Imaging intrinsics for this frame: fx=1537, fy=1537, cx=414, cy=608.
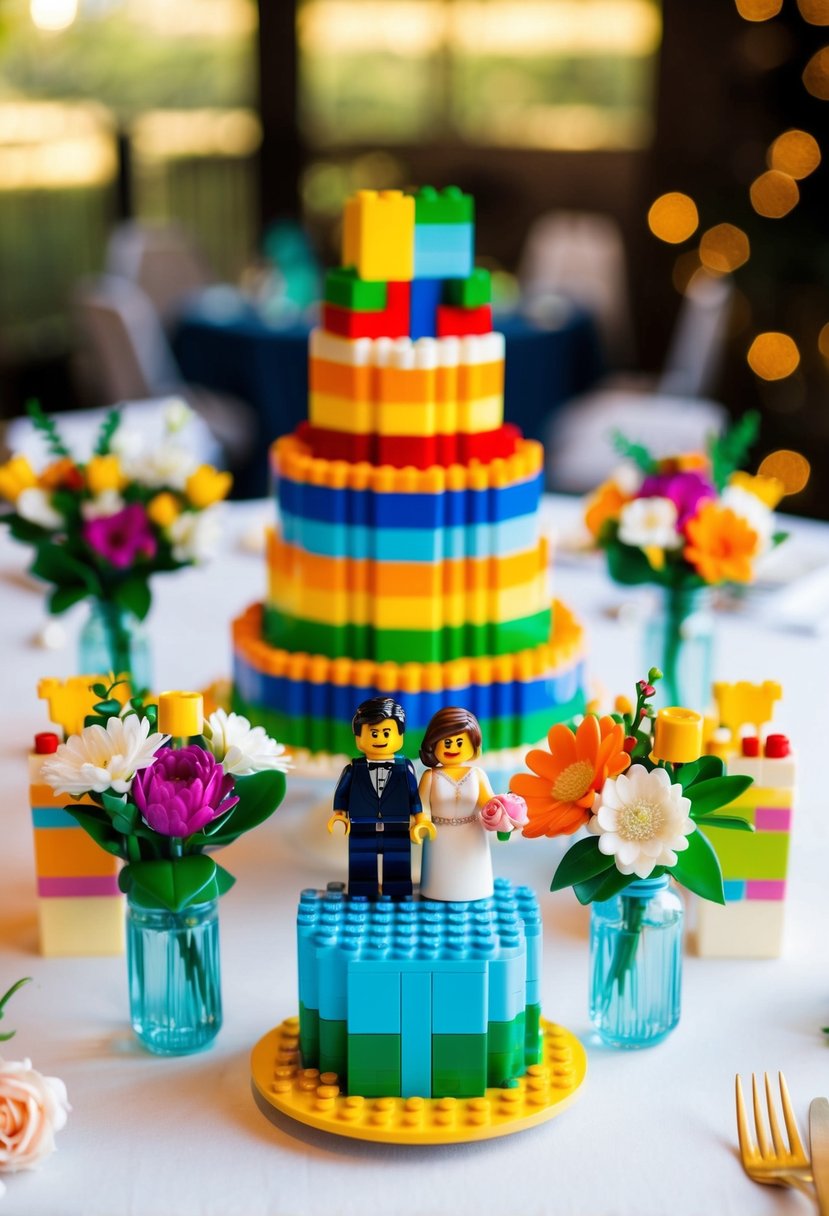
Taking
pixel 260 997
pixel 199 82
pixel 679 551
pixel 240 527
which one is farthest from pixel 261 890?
pixel 199 82

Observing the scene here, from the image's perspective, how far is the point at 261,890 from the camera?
1.58 meters

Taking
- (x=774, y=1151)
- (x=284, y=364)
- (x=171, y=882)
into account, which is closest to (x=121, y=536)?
(x=171, y=882)

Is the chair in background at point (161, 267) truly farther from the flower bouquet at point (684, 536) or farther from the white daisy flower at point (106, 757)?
the white daisy flower at point (106, 757)

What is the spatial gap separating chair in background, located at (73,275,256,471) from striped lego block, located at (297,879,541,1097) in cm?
377

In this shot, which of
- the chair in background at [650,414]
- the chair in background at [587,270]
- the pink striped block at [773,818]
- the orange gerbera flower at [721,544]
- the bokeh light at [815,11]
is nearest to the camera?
the pink striped block at [773,818]

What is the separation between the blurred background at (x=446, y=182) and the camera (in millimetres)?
5074

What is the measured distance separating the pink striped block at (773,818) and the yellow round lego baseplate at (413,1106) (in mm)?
309

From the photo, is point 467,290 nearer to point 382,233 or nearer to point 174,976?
point 382,233

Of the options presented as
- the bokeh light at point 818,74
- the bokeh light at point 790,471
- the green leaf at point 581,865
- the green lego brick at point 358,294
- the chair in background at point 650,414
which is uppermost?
the bokeh light at point 818,74

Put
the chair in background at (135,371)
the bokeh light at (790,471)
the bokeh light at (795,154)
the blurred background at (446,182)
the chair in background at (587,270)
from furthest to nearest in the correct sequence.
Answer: the chair in background at (587,270) → the bokeh light at (790,471) → the bokeh light at (795,154) → the blurred background at (446,182) → the chair in background at (135,371)

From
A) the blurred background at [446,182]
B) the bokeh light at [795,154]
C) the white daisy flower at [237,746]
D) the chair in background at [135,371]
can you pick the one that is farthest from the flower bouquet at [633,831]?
the bokeh light at [795,154]

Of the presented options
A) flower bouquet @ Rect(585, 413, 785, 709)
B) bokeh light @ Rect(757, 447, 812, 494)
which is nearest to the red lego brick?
flower bouquet @ Rect(585, 413, 785, 709)

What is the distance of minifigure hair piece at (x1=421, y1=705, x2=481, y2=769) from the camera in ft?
4.06

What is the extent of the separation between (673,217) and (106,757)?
5.30m
